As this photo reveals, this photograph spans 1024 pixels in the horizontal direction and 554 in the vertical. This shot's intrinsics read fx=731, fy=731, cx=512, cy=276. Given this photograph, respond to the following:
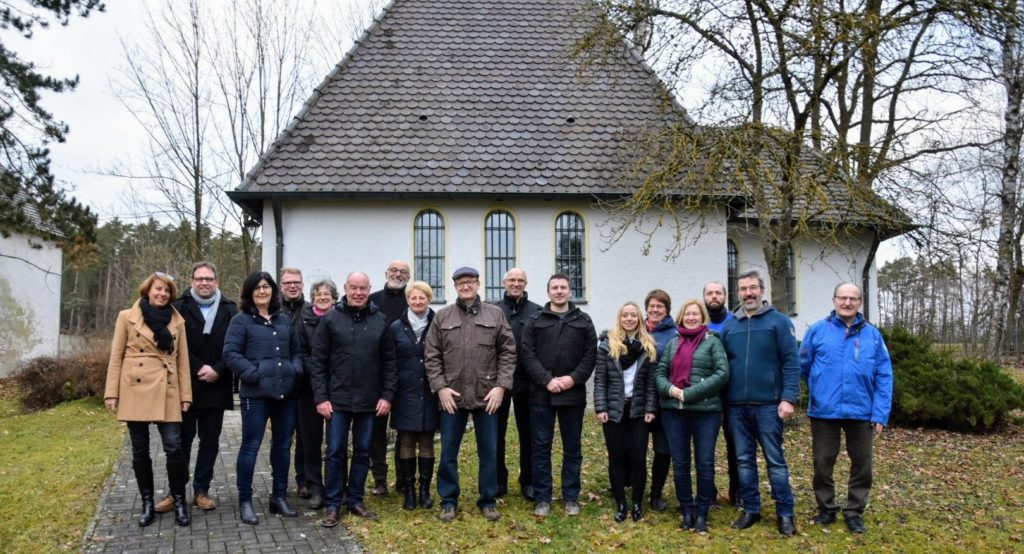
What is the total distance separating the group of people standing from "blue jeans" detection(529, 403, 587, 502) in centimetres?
1

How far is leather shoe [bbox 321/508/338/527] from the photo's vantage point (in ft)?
19.0

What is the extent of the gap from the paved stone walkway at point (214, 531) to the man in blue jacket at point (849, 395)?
148 inches

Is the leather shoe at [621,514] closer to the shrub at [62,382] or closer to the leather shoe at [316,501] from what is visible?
the leather shoe at [316,501]

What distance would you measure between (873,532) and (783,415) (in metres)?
1.27

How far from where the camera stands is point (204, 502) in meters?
6.21

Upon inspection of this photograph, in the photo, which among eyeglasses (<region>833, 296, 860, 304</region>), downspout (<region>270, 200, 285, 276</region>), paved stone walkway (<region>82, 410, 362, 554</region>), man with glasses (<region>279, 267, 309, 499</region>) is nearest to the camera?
paved stone walkway (<region>82, 410, 362, 554</region>)

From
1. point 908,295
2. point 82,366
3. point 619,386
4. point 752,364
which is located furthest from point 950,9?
point 908,295

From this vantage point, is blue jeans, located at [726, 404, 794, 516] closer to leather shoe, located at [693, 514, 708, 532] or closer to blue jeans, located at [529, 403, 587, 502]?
leather shoe, located at [693, 514, 708, 532]

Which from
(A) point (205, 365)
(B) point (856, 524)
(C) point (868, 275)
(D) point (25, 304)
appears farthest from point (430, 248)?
(D) point (25, 304)

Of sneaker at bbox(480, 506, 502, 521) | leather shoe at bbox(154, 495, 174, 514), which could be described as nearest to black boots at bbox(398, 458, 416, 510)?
sneaker at bbox(480, 506, 502, 521)

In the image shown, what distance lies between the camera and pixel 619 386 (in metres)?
5.91

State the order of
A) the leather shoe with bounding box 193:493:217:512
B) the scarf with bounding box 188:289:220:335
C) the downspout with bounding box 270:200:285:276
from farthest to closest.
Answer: the downspout with bounding box 270:200:285:276 → the leather shoe with bounding box 193:493:217:512 → the scarf with bounding box 188:289:220:335

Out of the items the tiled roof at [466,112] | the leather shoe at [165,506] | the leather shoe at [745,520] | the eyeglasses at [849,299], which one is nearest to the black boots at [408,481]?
the leather shoe at [165,506]

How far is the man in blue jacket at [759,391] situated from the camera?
5.72m
